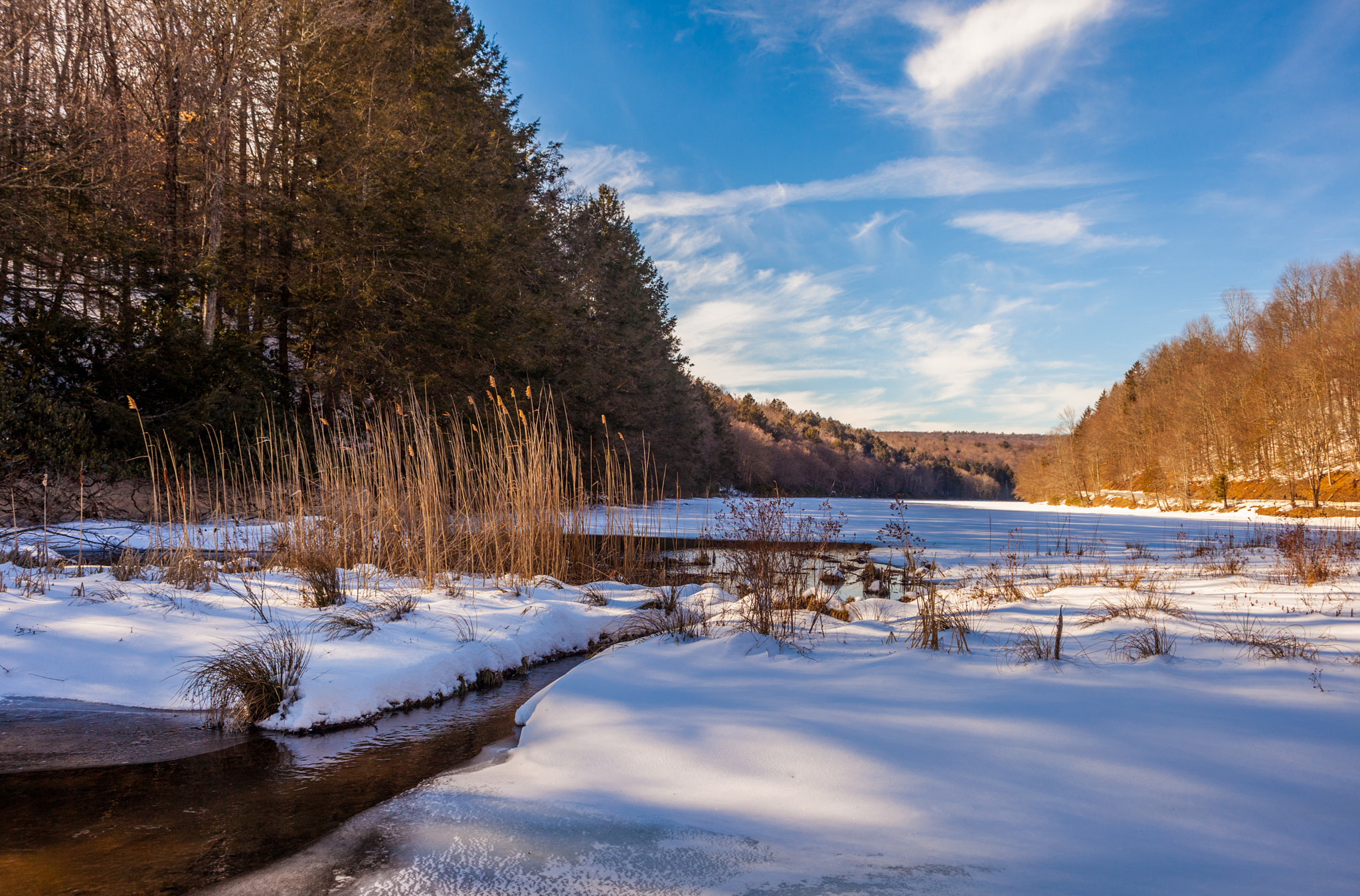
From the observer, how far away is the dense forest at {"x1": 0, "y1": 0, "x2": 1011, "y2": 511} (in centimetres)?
859

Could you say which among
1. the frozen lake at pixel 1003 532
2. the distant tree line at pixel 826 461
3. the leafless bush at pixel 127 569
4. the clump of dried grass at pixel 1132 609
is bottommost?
the frozen lake at pixel 1003 532

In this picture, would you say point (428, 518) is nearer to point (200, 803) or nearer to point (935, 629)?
point (200, 803)

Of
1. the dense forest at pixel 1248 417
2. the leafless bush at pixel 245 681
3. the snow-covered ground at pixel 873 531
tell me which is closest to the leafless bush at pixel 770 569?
the snow-covered ground at pixel 873 531

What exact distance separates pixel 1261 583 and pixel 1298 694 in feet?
12.8

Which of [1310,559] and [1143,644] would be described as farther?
[1310,559]

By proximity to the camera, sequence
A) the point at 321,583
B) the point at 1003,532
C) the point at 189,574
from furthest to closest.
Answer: the point at 1003,532, the point at 189,574, the point at 321,583

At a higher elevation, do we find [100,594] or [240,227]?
[240,227]

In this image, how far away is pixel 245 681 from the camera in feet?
10.7

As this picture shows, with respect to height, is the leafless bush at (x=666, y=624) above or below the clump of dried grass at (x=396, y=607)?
below

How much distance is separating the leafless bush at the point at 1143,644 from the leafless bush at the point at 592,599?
12.2ft

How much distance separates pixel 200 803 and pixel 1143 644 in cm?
416

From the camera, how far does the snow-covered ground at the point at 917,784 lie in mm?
1689

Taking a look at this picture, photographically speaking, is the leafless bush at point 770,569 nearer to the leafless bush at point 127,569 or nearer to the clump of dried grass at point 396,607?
the clump of dried grass at point 396,607

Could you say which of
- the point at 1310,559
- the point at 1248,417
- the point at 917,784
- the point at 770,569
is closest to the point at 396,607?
the point at 770,569
